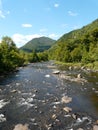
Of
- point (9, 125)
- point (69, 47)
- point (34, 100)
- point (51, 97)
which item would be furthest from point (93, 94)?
point (69, 47)

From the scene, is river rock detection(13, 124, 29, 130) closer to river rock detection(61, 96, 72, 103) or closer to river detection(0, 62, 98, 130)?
river detection(0, 62, 98, 130)

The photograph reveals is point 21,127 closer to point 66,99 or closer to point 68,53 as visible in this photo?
point 66,99

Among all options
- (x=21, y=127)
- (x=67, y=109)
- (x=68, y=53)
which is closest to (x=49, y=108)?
(x=67, y=109)

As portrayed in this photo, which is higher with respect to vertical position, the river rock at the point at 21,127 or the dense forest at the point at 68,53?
the dense forest at the point at 68,53

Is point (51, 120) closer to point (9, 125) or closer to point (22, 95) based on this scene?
point (9, 125)

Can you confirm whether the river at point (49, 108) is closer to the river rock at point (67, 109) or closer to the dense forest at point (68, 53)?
the river rock at point (67, 109)

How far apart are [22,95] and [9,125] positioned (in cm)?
1440

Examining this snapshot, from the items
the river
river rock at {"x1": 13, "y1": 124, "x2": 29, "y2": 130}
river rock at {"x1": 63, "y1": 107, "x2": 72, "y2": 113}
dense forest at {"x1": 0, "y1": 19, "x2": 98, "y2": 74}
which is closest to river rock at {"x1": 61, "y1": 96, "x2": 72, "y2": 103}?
the river

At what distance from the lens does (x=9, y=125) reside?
24859 mm

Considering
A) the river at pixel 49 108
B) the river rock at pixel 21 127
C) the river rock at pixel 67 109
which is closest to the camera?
the river rock at pixel 21 127

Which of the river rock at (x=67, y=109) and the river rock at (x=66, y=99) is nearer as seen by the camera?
the river rock at (x=67, y=109)

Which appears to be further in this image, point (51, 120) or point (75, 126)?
point (51, 120)

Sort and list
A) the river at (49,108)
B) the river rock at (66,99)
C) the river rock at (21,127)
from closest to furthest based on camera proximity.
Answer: the river rock at (21,127), the river at (49,108), the river rock at (66,99)

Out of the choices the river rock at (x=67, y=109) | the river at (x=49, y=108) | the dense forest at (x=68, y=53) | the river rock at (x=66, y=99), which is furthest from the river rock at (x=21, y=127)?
the dense forest at (x=68, y=53)
